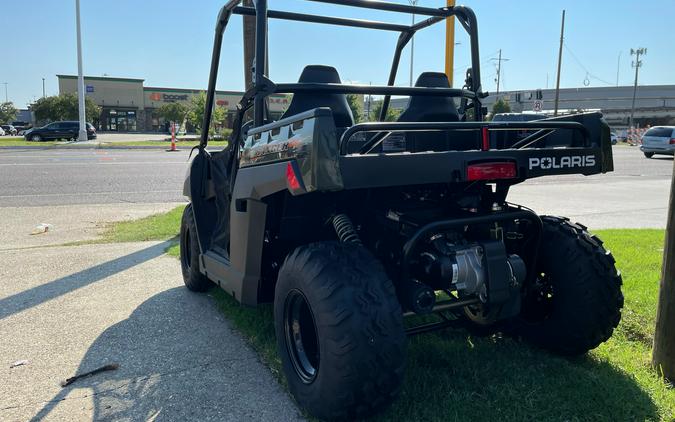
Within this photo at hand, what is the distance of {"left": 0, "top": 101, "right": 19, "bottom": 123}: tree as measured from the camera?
87.2 metres

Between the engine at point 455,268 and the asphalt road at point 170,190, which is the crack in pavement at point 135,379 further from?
the asphalt road at point 170,190

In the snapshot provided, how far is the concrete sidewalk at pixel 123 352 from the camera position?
283 cm

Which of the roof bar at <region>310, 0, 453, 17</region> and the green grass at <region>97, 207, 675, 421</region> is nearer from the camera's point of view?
the green grass at <region>97, 207, 675, 421</region>

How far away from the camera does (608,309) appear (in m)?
3.03

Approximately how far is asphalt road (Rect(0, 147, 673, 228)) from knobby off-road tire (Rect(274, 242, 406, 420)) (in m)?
6.49

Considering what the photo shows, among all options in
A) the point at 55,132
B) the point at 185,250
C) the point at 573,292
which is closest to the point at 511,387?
the point at 573,292

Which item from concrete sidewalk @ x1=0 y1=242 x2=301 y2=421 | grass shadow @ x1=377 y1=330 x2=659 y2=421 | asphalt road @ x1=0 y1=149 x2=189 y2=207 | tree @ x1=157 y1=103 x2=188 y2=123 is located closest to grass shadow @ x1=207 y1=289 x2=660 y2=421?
grass shadow @ x1=377 y1=330 x2=659 y2=421

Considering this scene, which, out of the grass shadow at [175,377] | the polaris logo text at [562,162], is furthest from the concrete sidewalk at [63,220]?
the polaris logo text at [562,162]

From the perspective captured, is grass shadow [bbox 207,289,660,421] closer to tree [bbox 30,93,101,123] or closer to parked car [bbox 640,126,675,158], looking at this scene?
parked car [bbox 640,126,675,158]

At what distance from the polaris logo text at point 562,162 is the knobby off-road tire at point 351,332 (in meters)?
0.99

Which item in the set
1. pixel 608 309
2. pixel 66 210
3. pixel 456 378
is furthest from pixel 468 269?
pixel 66 210

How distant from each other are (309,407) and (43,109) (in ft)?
206

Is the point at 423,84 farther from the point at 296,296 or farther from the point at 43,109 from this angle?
the point at 43,109

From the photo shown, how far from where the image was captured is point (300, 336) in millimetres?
2842
